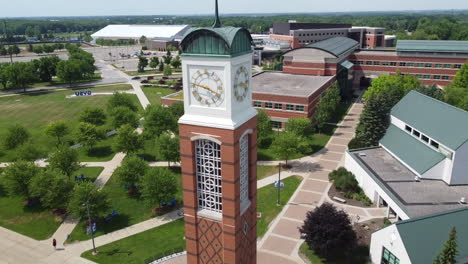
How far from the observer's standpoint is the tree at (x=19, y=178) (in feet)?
127

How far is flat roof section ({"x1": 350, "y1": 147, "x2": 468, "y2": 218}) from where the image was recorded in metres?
32.4

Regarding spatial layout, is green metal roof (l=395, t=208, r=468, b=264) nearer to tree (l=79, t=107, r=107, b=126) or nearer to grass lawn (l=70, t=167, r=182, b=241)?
grass lawn (l=70, t=167, r=182, b=241)

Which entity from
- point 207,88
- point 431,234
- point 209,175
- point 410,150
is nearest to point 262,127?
point 410,150

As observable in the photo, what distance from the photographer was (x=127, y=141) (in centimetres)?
4944

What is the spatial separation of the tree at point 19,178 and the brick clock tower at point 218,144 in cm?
2543

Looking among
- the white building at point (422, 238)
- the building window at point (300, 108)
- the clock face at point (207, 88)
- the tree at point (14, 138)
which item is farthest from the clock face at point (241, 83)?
the tree at point (14, 138)

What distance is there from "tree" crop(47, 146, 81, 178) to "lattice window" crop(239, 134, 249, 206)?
94.1 feet

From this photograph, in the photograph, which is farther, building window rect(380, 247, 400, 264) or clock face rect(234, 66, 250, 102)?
building window rect(380, 247, 400, 264)

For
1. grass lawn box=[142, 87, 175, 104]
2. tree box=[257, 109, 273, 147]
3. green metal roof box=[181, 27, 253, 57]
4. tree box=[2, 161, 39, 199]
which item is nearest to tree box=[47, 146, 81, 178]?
tree box=[2, 161, 39, 199]

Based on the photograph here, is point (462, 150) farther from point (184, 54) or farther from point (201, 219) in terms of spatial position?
point (184, 54)

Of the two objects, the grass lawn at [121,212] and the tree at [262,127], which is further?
the tree at [262,127]

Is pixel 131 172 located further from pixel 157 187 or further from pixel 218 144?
pixel 218 144

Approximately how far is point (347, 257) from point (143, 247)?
1765 centimetres

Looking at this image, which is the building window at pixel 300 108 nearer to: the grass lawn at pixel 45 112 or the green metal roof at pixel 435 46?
the grass lawn at pixel 45 112
